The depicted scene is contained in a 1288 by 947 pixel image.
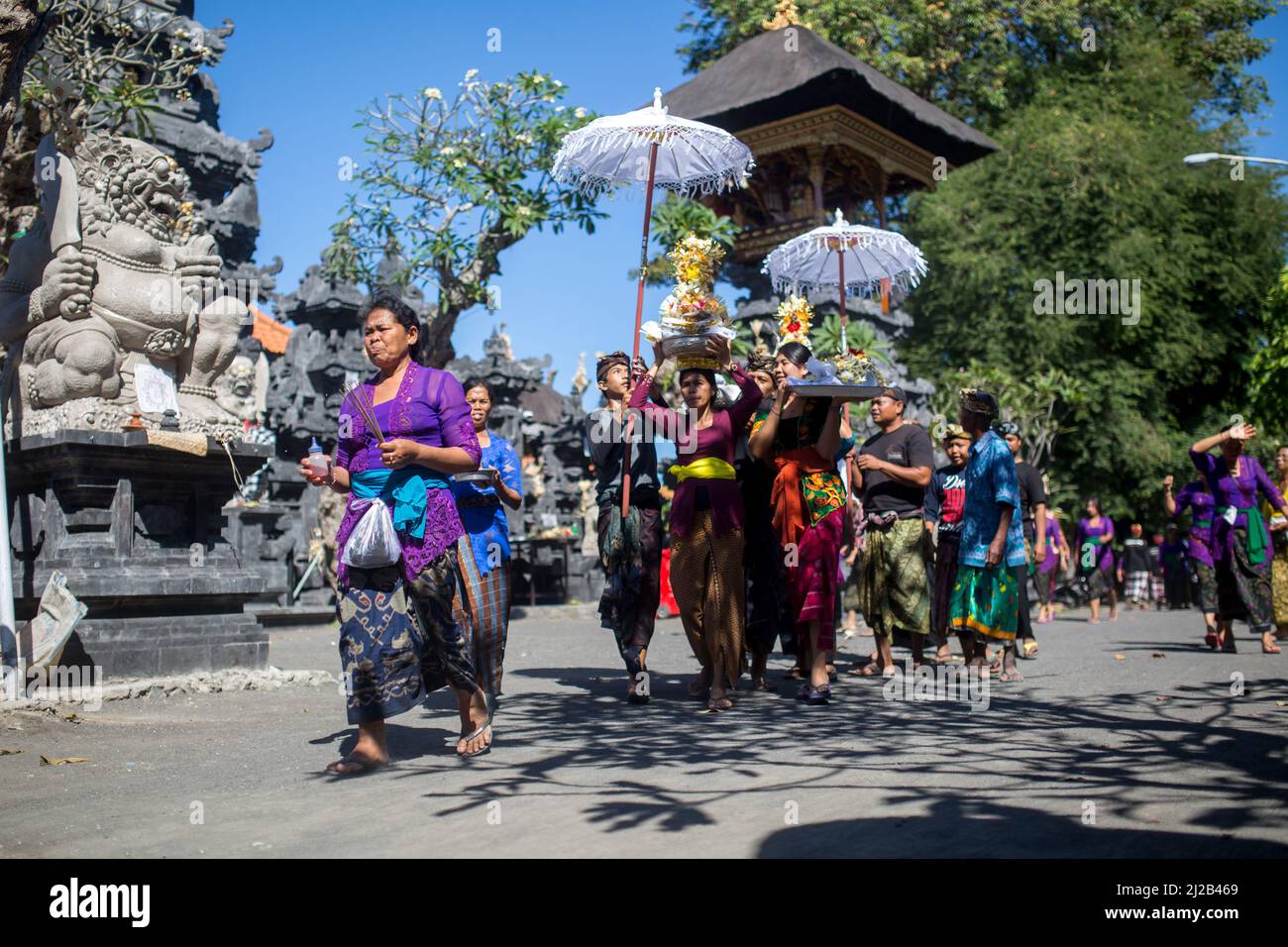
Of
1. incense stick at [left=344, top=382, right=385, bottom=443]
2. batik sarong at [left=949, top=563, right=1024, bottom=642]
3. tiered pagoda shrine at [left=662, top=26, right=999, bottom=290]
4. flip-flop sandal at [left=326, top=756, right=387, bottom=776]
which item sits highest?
tiered pagoda shrine at [left=662, top=26, right=999, bottom=290]

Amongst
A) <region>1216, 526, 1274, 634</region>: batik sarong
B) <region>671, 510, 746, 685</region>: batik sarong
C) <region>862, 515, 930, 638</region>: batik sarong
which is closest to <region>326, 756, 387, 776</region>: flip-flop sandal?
<region>671, 510, 746, 685</region>: batik sarong

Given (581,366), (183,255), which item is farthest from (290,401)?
(581,366)

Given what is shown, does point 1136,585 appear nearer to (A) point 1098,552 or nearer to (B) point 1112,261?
(A) point 1098,552

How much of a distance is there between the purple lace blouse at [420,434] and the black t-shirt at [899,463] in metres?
4.58

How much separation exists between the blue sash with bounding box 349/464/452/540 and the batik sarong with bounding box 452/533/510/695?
0.30m

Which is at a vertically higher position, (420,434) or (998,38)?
(998,38)

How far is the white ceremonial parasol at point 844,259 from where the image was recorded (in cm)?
1089

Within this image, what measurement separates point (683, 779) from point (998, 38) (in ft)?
94.3

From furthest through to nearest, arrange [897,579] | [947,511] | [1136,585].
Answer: [1136,585], [947,511], [897,579]

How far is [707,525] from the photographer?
7.14m

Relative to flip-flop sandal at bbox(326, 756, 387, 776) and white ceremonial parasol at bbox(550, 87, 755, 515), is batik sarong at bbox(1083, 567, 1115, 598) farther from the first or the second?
flip-flop sandal at bbox(326, 756, 387, 776)

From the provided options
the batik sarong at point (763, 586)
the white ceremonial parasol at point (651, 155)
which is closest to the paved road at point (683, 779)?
the batik sarong at point (763, 586)

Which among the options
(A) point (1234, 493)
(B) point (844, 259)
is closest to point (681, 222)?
(B) point (844, 259)

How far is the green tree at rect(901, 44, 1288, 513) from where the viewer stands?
27.1 meters
